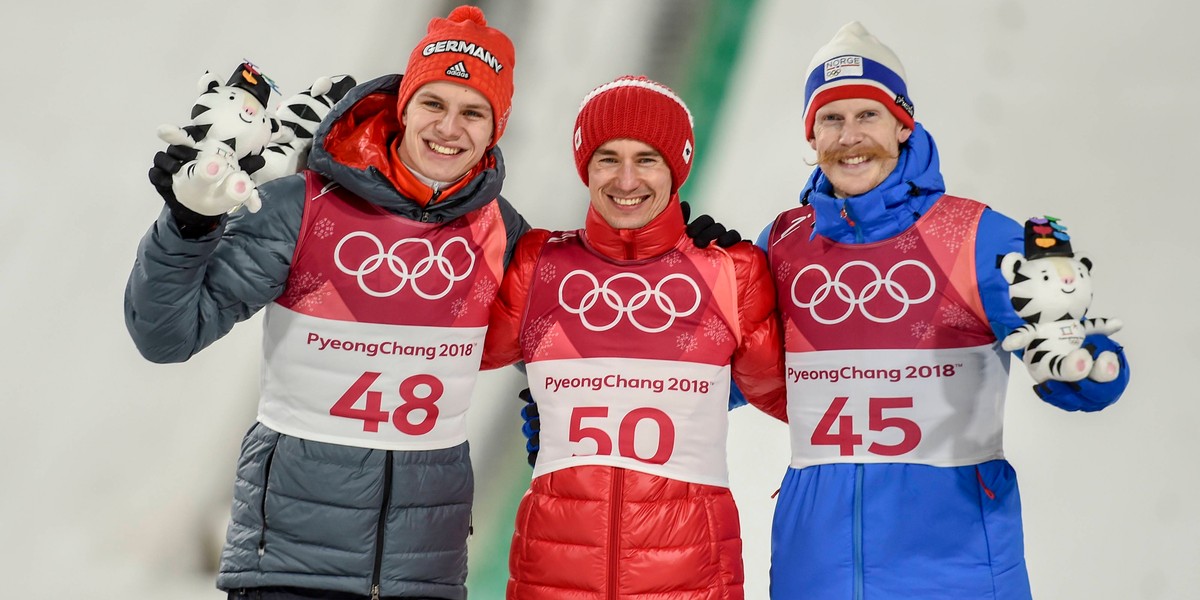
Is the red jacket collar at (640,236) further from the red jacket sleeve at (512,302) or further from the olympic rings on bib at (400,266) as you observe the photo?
the olympic rings on bib at (400,266)

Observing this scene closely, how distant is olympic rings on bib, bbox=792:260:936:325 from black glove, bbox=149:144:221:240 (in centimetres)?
115

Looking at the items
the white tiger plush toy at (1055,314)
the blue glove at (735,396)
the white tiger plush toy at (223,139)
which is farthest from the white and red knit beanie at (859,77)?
the white tiger plush toy at (223,139)

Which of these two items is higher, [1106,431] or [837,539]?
[1106,431]

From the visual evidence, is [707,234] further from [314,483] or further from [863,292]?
[314,483]

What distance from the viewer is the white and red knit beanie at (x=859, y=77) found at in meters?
2.25

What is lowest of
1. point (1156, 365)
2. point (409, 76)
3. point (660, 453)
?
point (660, 453)

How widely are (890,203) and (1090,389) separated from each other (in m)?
0.54

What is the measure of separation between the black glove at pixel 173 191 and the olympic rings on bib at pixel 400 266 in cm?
35

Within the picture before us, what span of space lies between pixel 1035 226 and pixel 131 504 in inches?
110

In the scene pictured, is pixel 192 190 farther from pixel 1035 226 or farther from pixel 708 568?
pixel 1035 226

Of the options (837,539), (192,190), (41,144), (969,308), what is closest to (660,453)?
(837,539)

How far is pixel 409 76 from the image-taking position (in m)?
2.24

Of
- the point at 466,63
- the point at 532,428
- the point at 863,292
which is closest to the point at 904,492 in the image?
the point at 863,292

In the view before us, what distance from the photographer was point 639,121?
86.5 inches
